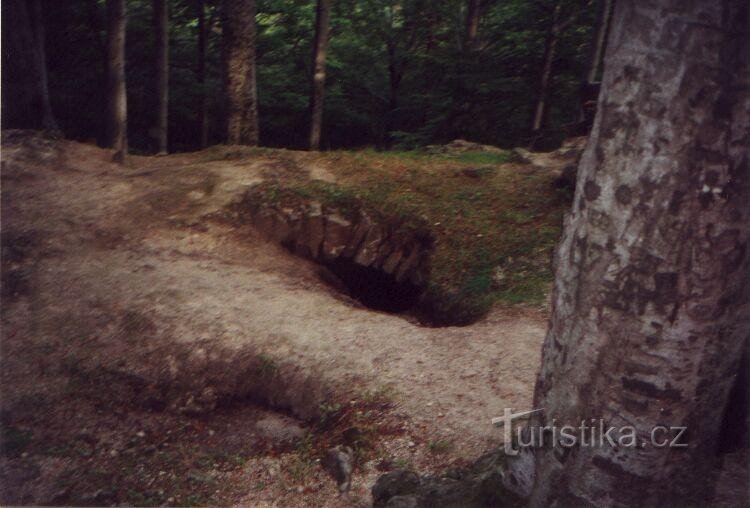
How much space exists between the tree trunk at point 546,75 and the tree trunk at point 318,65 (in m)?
4.95

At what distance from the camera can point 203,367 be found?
5.28 metres

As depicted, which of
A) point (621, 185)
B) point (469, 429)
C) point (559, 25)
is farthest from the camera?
point (559, 25)

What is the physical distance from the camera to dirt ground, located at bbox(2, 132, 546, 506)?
14.2ft

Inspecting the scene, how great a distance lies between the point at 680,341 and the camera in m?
1.96

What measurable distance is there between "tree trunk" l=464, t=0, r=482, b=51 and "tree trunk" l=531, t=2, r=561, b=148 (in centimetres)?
185

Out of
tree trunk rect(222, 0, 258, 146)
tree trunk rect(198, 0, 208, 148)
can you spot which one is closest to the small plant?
tree trunk rect(222, 0, 258, 146)

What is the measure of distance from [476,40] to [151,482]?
14.3 m

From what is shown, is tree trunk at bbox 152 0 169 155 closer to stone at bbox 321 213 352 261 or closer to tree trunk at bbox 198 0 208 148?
tree trunk at bbox 198 0 208 148

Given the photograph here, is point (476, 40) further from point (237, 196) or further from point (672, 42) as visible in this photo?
point (672, 42)

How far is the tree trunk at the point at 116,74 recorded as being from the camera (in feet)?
31.8

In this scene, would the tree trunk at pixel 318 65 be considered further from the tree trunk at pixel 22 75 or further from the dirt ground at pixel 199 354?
the dirt ground at pixel 199 354

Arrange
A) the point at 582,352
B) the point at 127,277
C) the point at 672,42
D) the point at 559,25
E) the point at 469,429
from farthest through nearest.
A: the point at 559,25 < the point at 127,277 < the point at 469,429 < the point at 582,352 < the point at 672,42

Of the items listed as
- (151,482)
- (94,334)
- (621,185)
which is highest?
(621,185)

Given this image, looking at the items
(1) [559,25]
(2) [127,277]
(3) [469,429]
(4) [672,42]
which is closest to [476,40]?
(1) [559,25]
